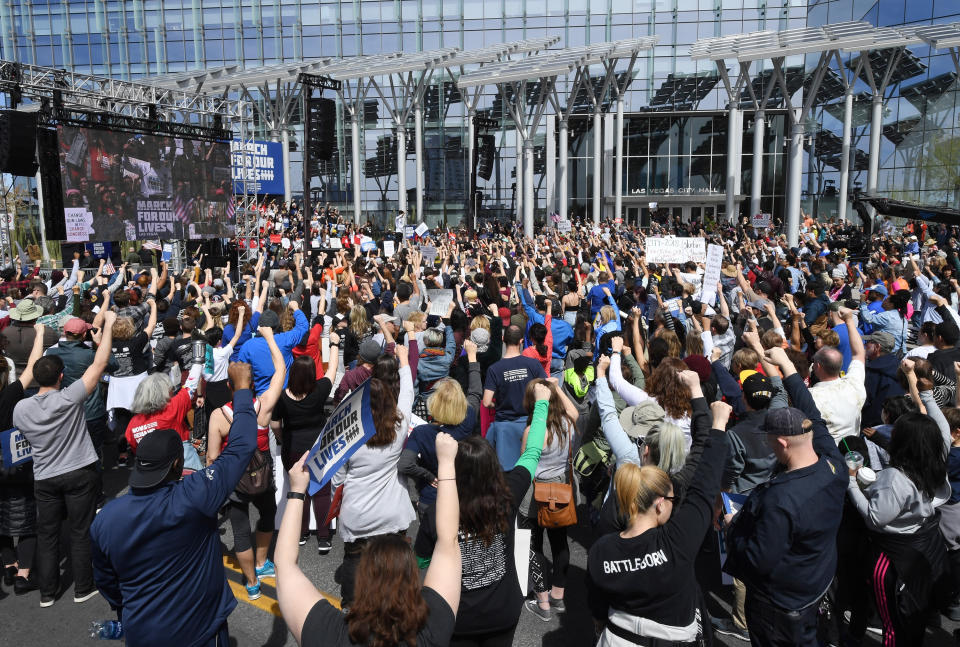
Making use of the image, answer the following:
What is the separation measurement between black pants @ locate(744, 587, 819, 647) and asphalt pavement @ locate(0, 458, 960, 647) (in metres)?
1.25

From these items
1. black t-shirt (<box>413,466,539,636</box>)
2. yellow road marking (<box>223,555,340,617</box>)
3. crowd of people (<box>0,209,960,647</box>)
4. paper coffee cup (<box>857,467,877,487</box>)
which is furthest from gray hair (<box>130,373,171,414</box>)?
paper coffee cup (<box>857,467,877,487</box>)

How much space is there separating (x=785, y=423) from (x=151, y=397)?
440 centimetres

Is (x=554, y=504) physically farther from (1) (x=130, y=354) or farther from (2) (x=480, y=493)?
(1) (x=130, y=354)

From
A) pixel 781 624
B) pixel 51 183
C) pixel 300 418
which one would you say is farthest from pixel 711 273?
pixel 51 183

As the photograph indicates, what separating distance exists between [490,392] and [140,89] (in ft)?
68.4

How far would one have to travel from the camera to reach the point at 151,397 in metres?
5.28

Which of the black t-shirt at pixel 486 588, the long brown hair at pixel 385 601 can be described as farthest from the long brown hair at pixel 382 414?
the long brown hair at pixel 385 601

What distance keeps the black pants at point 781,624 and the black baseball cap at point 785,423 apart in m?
0.87

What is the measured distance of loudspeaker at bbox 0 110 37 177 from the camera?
18.0 m

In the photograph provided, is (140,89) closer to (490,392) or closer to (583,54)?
(583,54)

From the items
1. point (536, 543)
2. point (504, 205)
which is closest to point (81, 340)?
point (536, 543)

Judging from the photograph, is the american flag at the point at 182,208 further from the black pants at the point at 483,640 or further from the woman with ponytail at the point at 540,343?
the black pants at the point at 483,640

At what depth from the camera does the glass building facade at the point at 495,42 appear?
41.7 meters

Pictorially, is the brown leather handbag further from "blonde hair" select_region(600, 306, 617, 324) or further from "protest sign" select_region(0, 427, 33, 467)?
"protest sign" select_region(0, 427, 33, 467)
